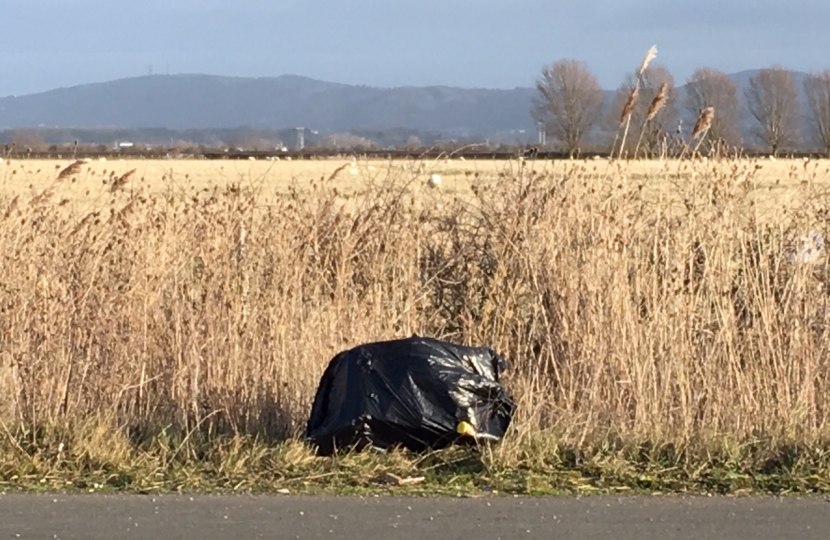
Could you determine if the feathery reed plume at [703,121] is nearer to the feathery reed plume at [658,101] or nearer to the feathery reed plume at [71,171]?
the feathery reed plume at [658,101]

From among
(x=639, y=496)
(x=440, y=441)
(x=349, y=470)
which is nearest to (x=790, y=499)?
(x=639, y=496)

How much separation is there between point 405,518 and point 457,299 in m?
3.68

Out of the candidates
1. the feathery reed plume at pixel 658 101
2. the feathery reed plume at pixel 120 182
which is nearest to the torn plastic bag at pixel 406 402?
the feathery reed plume at pixel 120 182

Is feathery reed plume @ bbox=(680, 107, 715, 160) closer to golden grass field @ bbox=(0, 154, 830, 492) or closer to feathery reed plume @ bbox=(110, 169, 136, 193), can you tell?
golden grass field @ bbox=(0, 154, 830, 492)

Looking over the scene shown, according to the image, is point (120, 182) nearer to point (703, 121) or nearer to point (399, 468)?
point (399, 468)

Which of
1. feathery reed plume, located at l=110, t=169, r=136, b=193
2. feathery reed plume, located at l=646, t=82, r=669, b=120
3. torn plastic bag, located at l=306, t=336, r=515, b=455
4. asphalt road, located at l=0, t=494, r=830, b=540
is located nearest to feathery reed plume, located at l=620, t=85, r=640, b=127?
feathery reed plume, located at l=646, t=82, r=669, b=120

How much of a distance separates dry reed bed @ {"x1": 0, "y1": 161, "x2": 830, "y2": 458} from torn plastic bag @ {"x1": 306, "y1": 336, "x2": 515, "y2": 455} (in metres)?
0.29

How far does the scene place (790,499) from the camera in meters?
5.74

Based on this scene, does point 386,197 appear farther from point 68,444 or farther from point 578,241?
point 68,444

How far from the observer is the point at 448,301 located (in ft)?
29.3

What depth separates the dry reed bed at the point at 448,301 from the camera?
717 centimetres

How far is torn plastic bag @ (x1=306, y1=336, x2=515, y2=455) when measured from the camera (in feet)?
21.1

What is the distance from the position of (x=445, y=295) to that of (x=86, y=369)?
9.68 feet

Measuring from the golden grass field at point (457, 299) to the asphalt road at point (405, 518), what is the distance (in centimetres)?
79
